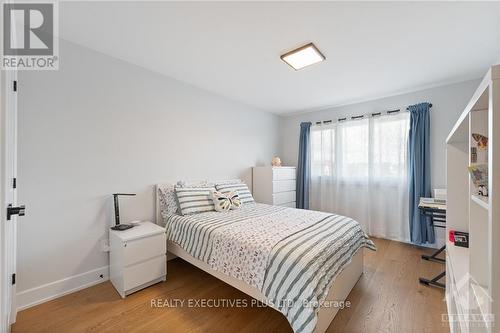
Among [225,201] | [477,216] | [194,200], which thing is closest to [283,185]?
[225,201]

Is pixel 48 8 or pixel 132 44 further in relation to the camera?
pixel 132 44

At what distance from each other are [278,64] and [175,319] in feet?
8.97

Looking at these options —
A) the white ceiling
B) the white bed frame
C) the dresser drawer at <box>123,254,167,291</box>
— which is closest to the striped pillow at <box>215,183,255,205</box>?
the white bed frame

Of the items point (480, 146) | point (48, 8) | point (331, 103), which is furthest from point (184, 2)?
point (331, 103)

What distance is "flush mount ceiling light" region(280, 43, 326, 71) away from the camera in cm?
211

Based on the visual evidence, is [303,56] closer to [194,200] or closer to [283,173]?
[194,200]

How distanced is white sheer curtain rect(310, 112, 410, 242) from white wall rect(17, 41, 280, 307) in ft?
8.49

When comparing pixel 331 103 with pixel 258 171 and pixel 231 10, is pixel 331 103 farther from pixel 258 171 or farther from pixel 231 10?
pixel 231 10

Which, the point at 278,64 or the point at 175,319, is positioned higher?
the point at 278,64

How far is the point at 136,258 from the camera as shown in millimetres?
1980

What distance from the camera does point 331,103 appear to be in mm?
3850

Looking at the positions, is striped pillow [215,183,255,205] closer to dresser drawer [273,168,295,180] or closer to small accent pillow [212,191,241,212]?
small accent pillow [212,191,241,212]

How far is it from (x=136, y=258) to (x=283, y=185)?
2.77 m

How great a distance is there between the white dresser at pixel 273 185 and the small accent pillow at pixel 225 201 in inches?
40.4
